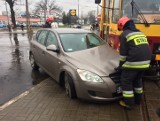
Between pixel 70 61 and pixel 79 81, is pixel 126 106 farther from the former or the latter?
pixel 70 61

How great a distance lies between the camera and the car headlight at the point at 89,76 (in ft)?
16.9

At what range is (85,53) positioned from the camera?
6.14 meters

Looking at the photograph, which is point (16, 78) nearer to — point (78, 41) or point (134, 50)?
point (78, 41)

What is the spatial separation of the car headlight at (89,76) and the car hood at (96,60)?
0.08m

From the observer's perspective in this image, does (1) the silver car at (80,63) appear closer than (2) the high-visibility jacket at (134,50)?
No

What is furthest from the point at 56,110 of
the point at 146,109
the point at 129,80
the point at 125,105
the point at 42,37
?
the point at 42,37

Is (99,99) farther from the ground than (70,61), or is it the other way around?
(70,61)

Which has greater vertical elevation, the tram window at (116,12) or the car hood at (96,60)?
the tram window at (116,12)

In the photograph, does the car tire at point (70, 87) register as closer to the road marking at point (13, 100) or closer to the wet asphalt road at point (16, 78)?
the road marking at point (13, 100)

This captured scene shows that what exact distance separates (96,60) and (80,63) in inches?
15.7

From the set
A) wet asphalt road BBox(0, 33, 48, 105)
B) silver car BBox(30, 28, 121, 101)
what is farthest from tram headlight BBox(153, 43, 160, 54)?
wet asphalt road BBox(0, 33, 48, 105)

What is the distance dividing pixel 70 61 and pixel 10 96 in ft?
5.78

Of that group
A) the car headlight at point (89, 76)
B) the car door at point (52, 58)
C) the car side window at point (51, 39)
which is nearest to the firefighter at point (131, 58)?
the car headlight at point (89, 76)

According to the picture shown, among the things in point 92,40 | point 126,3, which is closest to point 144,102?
point 92,40
